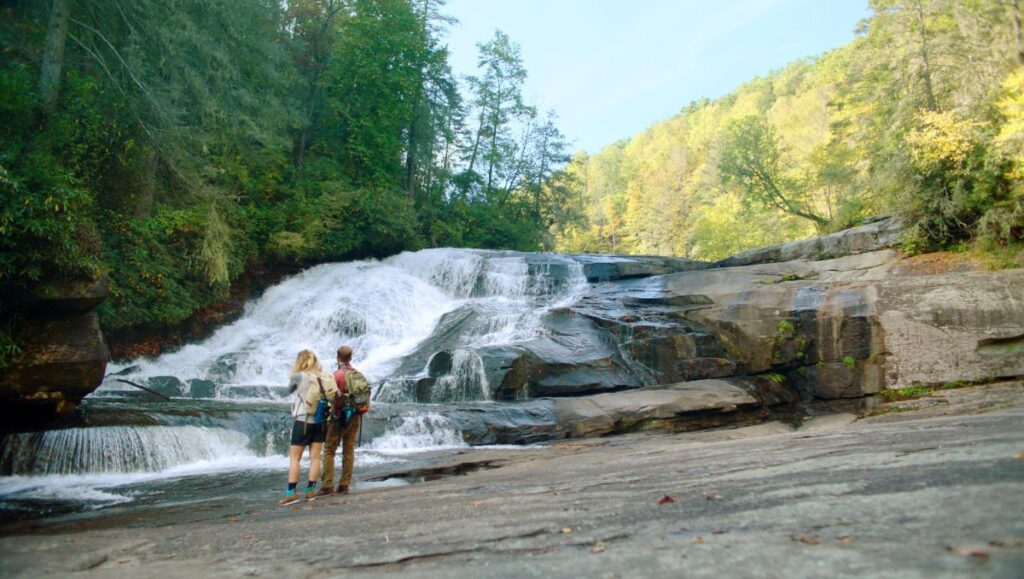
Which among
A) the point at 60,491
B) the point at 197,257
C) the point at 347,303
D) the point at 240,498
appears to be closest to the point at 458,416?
the point at 240,498

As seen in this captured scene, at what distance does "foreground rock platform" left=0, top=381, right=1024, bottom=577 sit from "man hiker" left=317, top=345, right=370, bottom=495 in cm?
45

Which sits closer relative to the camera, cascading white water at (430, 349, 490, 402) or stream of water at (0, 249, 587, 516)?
stream of water at (0, 249, 587, 516)

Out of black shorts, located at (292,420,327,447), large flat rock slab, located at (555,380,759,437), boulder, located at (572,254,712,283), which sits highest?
boulder, located at (572,254,712,283)

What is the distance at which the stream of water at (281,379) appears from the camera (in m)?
8.29

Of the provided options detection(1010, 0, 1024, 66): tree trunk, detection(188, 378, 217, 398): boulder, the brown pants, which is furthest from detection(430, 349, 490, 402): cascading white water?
detection(1010, 0, 1024, 66): tree trunk

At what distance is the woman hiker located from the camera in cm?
650

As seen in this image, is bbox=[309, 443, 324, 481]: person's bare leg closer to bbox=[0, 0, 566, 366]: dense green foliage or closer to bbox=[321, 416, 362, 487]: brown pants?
bbox=[321, 416, 362, 487]: brown pants

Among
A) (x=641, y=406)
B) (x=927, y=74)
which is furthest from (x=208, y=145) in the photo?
(x=927, y=74)

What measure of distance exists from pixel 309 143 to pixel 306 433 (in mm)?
25067

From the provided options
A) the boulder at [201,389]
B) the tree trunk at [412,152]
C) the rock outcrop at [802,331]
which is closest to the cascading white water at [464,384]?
the rock outcrop at [802,331]

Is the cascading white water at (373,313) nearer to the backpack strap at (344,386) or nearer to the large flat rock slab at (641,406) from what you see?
the large flat rock slab at (641,406)

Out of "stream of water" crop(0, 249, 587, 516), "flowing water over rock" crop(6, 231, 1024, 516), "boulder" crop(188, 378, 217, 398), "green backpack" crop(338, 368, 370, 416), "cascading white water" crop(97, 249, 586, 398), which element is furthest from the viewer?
"cascading white water" crop(97, 249, 586, 398)

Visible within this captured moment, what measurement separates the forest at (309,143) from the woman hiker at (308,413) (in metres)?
4.58

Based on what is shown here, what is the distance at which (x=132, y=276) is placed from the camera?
15.4 metres
